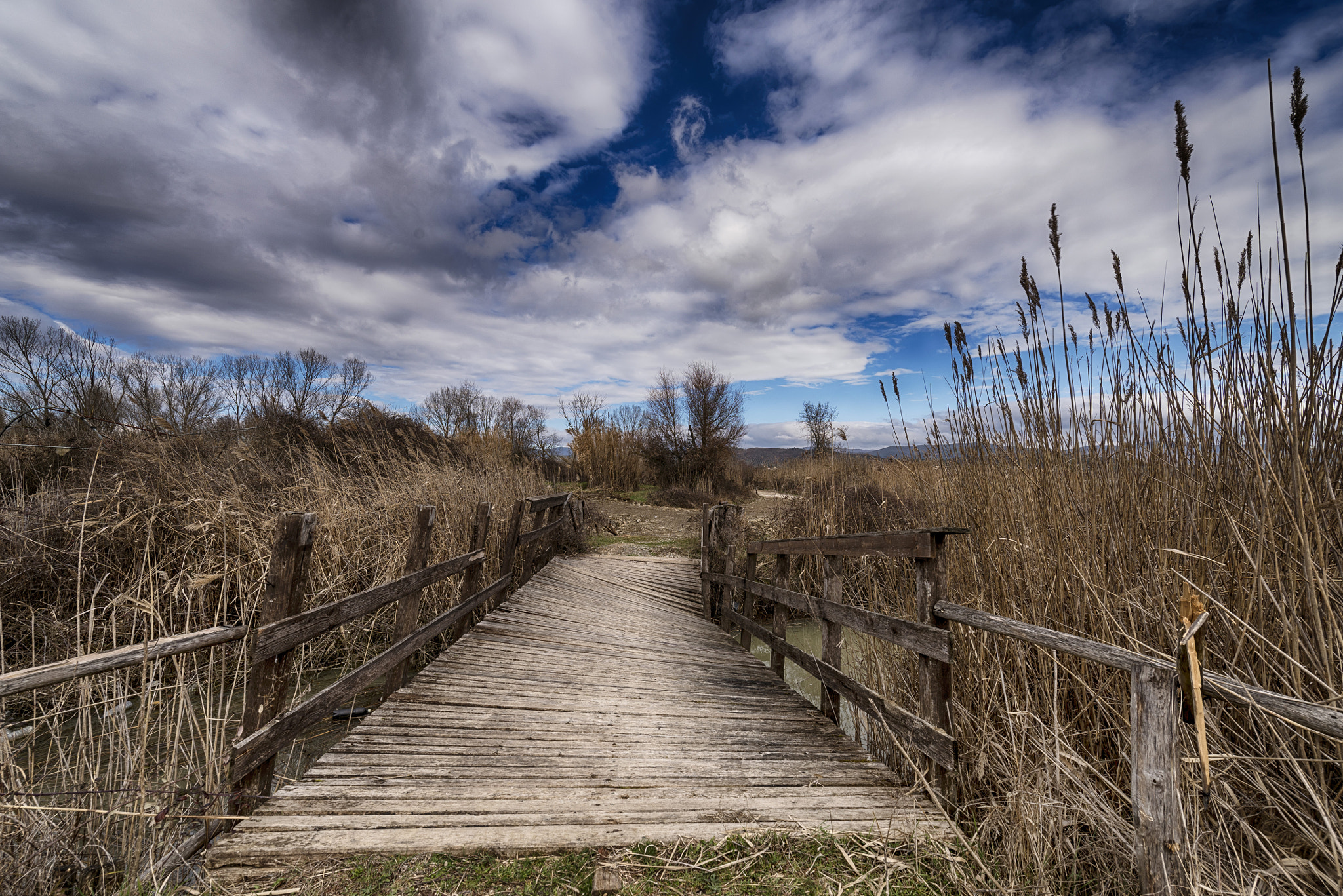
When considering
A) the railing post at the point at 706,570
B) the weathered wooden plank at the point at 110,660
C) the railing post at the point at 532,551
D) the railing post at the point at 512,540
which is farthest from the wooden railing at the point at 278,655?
the railing post at the point at 706,570

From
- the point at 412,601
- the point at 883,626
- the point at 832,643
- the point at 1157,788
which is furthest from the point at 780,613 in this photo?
the point at 1157,788

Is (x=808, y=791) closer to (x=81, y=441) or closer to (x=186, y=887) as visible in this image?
(x=186, y=887)

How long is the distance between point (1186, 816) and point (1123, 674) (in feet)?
1.90

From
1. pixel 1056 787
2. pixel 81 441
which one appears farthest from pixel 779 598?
pixel 81 441

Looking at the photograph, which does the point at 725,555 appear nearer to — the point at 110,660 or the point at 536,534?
the point at 536,534

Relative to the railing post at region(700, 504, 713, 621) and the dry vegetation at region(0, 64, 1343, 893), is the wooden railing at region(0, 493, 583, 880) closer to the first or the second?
the dry vegetation at region(0, 64, 1343, 893)

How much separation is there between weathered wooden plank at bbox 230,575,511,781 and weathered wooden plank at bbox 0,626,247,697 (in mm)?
521

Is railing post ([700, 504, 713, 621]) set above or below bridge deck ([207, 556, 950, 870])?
above

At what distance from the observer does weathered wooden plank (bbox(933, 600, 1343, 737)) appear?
130 cm

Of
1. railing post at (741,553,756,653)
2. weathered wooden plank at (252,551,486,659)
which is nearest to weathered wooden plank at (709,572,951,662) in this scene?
railing post at (741,553,756,653)

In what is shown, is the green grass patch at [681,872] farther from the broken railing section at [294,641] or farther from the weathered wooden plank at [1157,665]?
the weathered wooden plank at [1157,665]

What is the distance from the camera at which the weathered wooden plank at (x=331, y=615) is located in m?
2.63

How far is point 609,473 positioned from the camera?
22.8 m

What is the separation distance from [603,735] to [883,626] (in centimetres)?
192
